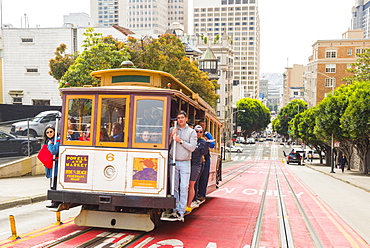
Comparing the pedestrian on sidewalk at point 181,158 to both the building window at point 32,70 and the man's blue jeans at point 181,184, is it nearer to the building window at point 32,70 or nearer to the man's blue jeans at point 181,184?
the man's blue jeans at point 181,184

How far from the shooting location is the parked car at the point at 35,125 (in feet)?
65.2

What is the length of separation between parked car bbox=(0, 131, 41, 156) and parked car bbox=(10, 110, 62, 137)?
15.5 inches

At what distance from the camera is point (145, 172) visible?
8.59 m

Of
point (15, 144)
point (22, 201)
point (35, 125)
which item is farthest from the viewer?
point (35, 125)

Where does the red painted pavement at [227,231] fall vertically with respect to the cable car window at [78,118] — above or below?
below

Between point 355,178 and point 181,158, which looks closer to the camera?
point 181,158

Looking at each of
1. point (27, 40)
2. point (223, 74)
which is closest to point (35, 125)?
point (27, 40)

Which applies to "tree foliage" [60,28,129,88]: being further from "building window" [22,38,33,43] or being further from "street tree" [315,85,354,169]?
"building window" [22,38,33,43]

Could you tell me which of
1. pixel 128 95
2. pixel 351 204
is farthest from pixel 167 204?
pixel 351 204

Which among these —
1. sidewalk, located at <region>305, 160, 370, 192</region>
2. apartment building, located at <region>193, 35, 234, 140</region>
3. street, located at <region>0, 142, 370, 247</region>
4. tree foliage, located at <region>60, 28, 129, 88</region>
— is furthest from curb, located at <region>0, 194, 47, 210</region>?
apartment building, located at <region>193, 35, 234, 140</region>

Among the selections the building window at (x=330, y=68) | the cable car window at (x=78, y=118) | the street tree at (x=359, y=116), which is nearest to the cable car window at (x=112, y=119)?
the cable car window at (x=78, y=118)

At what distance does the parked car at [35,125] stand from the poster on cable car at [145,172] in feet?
40.9

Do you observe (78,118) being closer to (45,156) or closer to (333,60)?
(45,156)

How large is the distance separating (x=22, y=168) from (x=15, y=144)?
1068 millimetres
